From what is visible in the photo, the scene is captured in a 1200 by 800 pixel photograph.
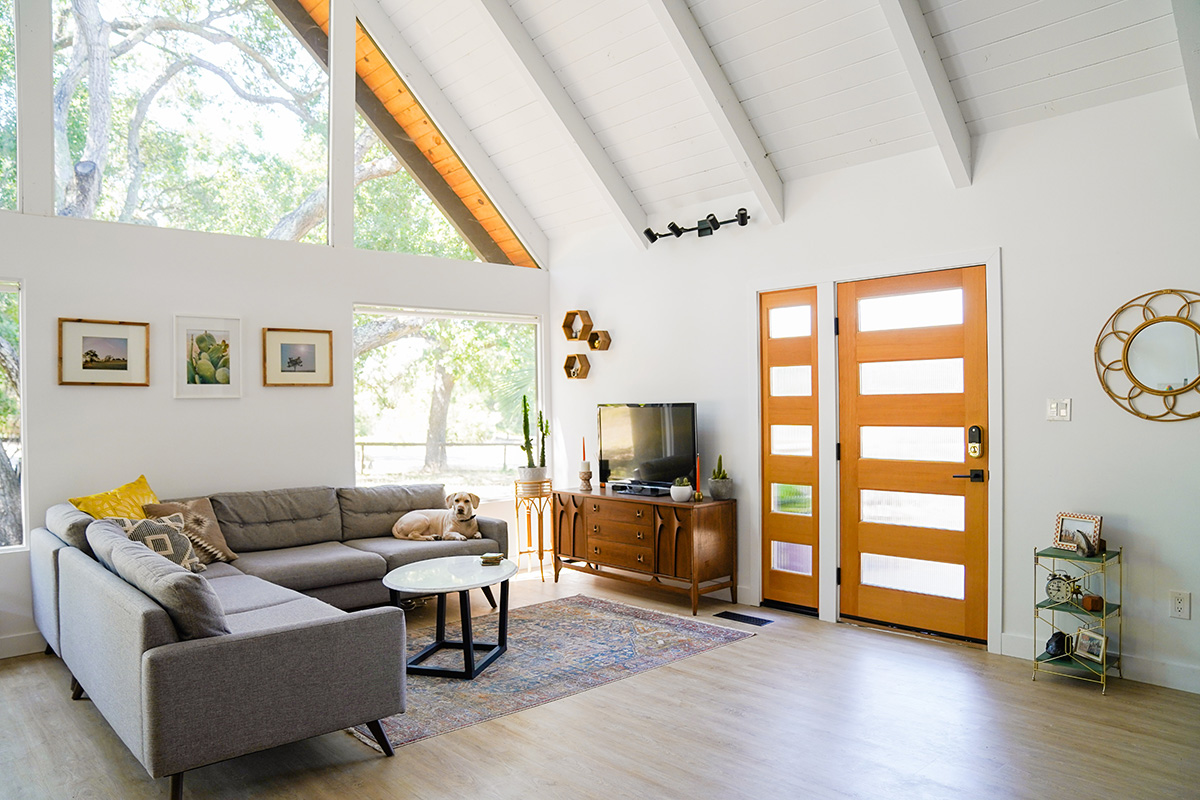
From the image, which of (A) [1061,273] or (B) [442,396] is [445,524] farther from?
(A) [1061,273]

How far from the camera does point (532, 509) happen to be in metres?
6.46

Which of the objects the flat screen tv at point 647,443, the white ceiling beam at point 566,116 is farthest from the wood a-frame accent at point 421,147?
the flat screen tv at point 647,443

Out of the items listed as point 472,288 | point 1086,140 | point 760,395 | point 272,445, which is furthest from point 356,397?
point 1086,140

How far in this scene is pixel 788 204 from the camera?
16.6 ft

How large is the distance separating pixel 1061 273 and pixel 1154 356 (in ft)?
1.85

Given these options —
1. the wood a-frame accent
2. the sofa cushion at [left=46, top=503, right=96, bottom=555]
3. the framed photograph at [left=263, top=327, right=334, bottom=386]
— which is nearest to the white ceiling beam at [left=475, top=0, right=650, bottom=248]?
the wood a-frame accent

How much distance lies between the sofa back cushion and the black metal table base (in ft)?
3.71

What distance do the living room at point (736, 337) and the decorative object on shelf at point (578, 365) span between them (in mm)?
86

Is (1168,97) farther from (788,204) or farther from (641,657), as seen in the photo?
(641,657)

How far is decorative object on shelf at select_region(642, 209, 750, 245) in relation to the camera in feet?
16.9

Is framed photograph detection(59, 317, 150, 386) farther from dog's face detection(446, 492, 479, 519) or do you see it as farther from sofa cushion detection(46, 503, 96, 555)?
dog's face detection(446, 492, 479, 519)

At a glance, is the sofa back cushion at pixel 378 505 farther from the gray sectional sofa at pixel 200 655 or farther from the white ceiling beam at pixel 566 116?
the white ceiling beam at pixel 566 116

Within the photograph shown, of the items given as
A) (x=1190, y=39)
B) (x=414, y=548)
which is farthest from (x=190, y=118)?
(x=1190, y=39)

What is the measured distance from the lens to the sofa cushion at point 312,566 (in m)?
4.35
